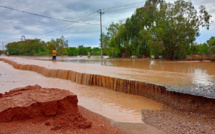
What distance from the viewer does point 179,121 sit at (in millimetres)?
3727

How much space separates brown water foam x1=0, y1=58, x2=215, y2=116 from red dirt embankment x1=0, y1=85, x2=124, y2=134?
90.8 inches

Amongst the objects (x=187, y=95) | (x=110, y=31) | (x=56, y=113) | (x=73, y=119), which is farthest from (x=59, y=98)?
(x=110, y=31)

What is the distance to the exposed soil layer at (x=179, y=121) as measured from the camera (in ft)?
10.8

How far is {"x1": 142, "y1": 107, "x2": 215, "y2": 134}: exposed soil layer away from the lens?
3297 millimetres

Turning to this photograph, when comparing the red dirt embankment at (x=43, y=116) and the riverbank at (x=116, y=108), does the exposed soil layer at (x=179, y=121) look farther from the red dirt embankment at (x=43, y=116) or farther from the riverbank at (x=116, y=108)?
the red dirt embankment at (x=43, y=116)

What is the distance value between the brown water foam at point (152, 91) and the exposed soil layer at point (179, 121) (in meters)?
0.21

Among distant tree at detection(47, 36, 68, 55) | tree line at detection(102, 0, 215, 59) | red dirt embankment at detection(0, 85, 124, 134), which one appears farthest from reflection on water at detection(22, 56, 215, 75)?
distant tree at detection(47, 36, 68, 55)

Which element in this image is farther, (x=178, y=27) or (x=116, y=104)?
(x=178, y=27)

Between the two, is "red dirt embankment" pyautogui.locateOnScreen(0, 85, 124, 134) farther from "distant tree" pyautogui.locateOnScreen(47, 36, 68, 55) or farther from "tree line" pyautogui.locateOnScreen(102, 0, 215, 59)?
"distant tree" pyautogui.locateOnScreen(47, 36, 68, 55)

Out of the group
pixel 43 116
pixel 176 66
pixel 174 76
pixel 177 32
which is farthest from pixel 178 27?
pixel 43 116

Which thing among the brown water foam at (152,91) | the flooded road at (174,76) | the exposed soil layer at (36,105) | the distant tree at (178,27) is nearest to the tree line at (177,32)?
the distant tree at (178,27)

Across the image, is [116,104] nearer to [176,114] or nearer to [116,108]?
[116,108]

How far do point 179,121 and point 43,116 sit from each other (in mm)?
2883

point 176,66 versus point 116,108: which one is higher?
point 176,66
